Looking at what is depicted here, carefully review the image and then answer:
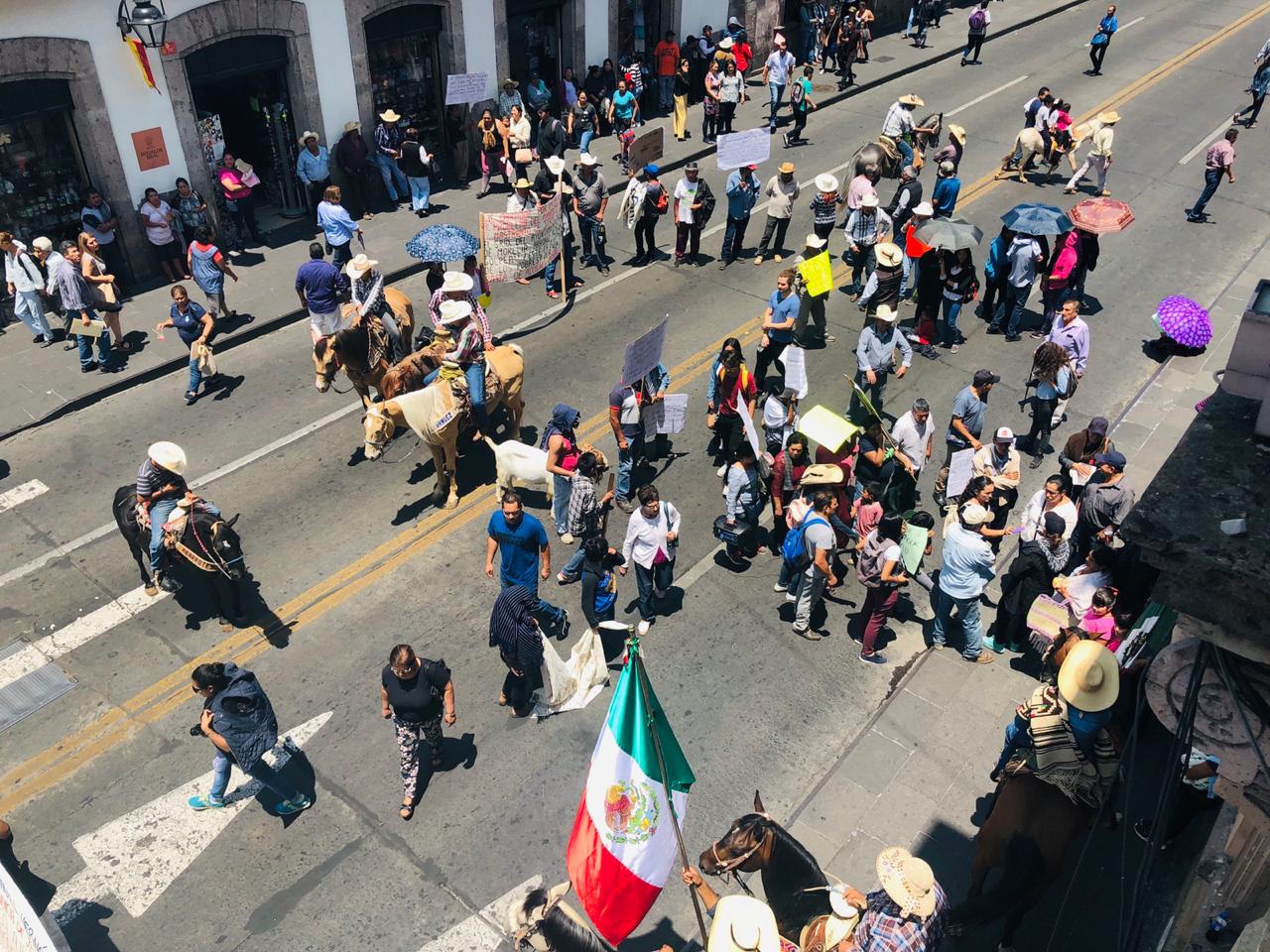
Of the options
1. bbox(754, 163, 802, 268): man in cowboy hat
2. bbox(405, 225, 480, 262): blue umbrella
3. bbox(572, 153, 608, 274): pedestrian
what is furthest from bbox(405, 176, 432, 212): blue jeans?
bbox(754, 163, 802, 268): man in cowboy hat

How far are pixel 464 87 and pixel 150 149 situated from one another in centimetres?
651

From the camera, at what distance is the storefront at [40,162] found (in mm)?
16250

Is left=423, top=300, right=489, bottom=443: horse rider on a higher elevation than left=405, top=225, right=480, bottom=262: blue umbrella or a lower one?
lower

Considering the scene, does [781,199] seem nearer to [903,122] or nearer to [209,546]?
[903,122]

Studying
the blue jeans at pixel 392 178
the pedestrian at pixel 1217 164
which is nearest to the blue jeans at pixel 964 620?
the pedestrian at pixel 1217 164

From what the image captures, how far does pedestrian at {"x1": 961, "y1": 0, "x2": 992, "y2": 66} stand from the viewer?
27.7 m

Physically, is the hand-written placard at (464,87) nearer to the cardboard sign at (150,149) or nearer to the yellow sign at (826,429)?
the cardboard sign at (150,149)

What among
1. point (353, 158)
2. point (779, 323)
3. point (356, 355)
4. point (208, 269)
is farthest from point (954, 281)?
point (353, 158)

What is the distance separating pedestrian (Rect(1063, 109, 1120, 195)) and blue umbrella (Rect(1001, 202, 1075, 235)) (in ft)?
19.4

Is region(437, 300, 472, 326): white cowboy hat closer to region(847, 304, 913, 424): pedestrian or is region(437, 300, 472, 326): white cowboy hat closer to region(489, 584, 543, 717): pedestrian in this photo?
region(489, 584, 543, 717): pedestrian

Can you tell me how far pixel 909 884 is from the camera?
6.48m

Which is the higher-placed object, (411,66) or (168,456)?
(411,66)

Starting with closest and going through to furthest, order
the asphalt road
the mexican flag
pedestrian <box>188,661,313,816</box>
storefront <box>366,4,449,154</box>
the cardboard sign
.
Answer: the mexican flag
pedestrian <box>188,661,313,816</box>
the asphalt road
the cardboard sign
storefront <box>366,4,449,154</box>

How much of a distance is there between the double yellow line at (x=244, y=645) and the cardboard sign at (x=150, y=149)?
9.37m
